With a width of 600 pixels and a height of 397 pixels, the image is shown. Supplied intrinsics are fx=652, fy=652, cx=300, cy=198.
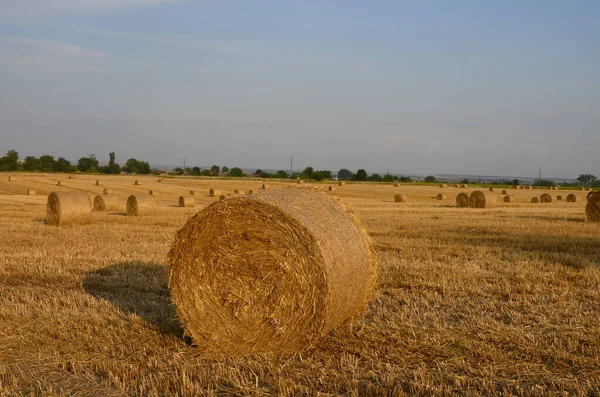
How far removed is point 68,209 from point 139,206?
164 inches

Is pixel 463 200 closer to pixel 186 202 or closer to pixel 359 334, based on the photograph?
pixel 186 202

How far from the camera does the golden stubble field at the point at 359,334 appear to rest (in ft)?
16.2

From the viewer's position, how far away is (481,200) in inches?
1110

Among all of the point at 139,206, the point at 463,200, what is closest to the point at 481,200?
the point at 463,200

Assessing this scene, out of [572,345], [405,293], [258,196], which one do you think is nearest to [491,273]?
[405,293]

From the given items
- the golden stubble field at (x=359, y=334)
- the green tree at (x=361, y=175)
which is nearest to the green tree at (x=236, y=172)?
the green tree at (x=361, y=175)

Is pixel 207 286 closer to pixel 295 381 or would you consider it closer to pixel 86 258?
pixel 295 381

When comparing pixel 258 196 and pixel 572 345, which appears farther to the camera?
pixel 258 196

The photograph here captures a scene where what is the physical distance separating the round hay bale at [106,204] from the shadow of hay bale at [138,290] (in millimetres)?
13731

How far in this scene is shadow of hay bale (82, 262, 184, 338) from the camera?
6904mm

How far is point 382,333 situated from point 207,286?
1740 millimetres

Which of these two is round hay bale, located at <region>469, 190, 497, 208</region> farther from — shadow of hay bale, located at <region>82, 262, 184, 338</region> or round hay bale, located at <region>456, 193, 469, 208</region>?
shadow of hay bale, located at <region>82, 262, 184, 338</region>

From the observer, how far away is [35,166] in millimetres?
78125

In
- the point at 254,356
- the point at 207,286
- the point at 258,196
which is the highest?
the point at 258,196
